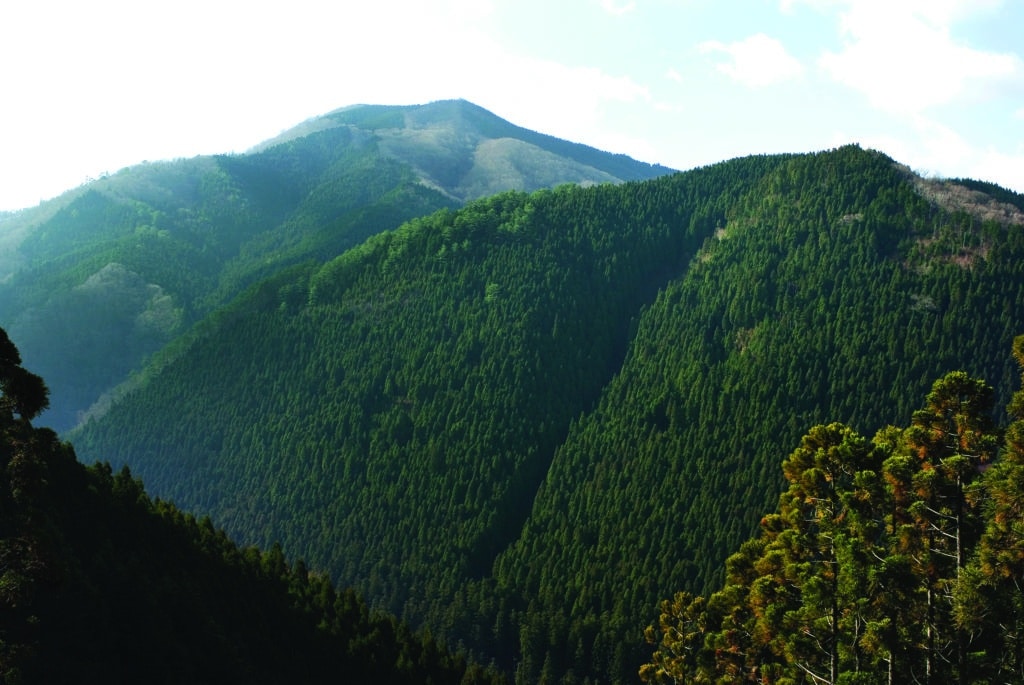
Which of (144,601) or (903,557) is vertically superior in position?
(903,557)

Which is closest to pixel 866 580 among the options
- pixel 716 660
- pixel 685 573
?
pixel 716 660

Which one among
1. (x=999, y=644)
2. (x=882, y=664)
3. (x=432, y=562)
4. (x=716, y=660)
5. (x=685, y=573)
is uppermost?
(x=999, y=644)

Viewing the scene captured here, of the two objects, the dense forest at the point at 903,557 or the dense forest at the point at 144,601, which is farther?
the dense forest at the point at 903,557

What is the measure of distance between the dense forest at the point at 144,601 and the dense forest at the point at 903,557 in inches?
1618

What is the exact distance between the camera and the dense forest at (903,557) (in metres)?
39.6

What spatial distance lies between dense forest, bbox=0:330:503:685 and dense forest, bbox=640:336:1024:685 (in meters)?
41.1

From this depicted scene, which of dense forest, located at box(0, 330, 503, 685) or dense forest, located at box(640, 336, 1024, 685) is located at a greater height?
dense forest, located at box(640, 336, 1024, 685)

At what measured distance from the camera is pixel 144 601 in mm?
80125

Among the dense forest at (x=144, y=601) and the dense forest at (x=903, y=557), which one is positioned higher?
the dense forest at (x=903, y=557)

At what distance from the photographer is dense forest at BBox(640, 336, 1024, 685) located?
130ft

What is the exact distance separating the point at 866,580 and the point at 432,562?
160 meters

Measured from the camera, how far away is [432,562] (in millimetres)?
194000

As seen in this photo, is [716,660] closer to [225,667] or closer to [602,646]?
[225,667]

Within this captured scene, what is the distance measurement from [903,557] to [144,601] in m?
71.7
